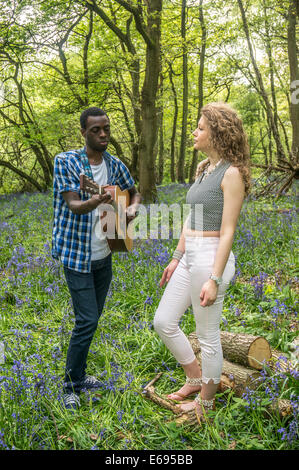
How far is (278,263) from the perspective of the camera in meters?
5.53

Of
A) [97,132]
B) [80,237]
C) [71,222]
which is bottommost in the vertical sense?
[80,237]

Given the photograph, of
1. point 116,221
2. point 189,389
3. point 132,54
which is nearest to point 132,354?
point 189,389

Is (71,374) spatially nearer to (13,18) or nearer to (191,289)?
(191,289)

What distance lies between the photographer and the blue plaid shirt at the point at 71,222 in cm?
296

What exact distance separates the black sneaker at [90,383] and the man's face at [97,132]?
1996 mm

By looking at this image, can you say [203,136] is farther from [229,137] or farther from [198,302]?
[198,302]

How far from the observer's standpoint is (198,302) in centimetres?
270

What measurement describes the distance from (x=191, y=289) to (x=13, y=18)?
11.5m

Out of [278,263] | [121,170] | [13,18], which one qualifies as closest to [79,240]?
[121,170]

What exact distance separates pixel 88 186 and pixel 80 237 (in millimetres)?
435

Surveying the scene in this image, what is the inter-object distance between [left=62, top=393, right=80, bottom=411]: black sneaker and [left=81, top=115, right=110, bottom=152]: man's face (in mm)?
1988

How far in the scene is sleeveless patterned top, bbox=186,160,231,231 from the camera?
2.65m

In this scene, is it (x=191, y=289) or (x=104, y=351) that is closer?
(x=191, y=289)
